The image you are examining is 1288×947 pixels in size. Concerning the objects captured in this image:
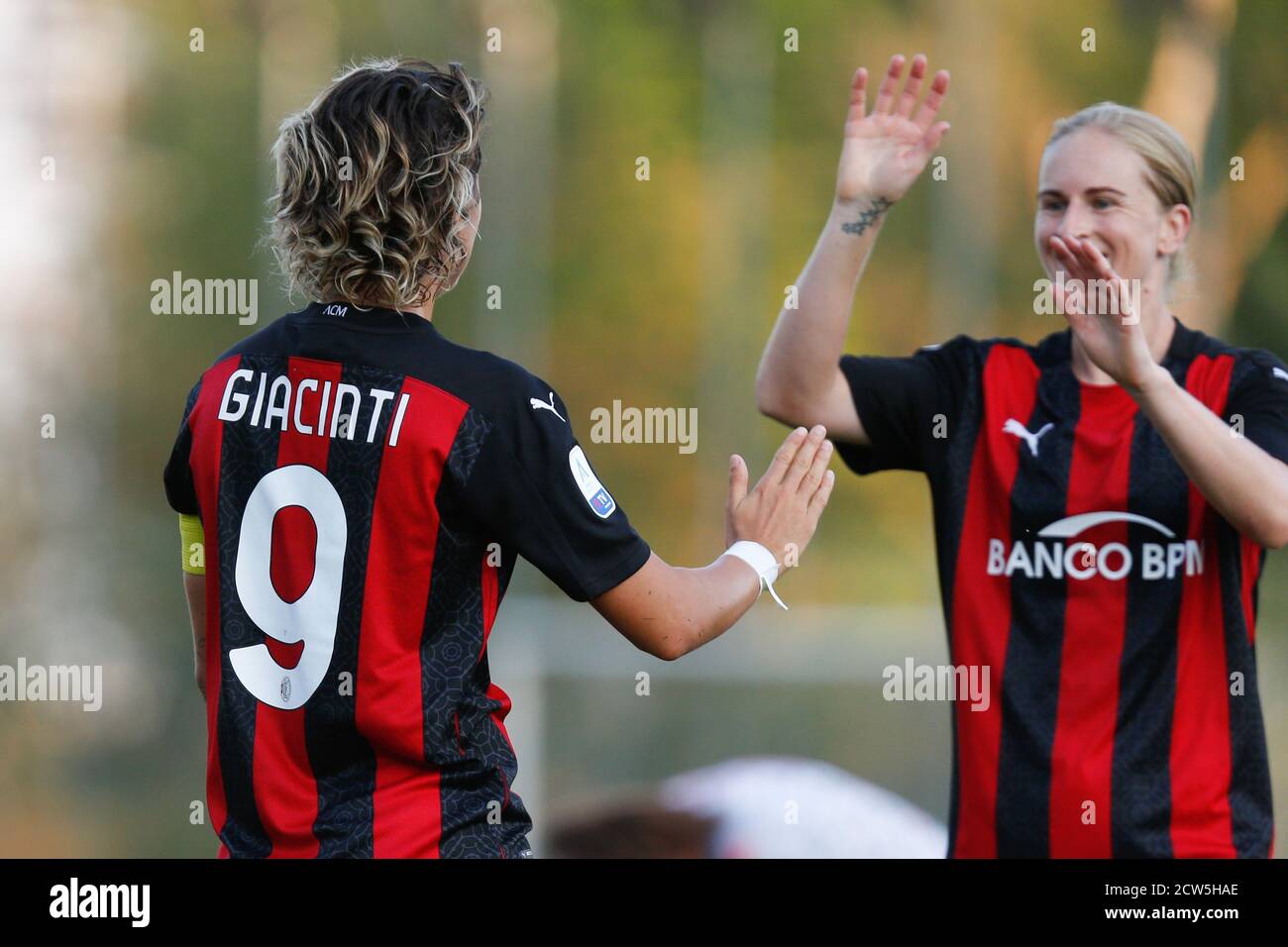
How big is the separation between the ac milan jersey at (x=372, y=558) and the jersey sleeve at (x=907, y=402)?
962 mm

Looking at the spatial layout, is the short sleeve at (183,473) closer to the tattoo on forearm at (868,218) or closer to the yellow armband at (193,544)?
the yellow armband at (193,544)

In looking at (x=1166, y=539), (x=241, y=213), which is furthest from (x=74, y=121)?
(x=1166, y=539)

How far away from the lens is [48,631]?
6.58 meters

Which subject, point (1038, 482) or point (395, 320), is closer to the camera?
point (395, 320)

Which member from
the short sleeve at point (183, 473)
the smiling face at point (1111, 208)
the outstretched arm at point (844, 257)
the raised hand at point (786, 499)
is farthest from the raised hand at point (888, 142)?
the short sleeve at point (183, 473)

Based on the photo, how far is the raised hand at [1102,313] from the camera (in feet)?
7.80

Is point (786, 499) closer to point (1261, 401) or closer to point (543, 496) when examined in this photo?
point (543, 496)

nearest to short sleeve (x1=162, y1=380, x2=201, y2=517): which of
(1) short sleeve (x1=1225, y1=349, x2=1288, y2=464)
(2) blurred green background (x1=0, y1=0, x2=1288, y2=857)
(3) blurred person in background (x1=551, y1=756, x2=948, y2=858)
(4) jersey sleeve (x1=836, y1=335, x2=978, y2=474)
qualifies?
(4) jersey sleeve (x1=836, y1=335, x2=978, y2=474)

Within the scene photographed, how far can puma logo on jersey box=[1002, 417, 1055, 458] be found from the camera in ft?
8.82

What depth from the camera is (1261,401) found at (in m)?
2.54
